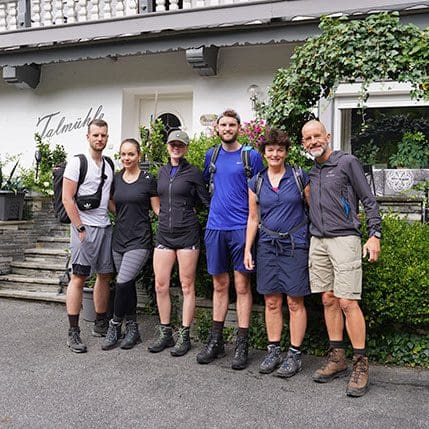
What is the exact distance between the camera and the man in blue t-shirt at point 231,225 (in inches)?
158

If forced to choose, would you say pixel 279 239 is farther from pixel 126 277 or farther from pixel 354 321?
pixel 126 277

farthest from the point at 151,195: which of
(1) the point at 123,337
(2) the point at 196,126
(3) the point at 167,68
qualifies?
(3) the point at 167,68

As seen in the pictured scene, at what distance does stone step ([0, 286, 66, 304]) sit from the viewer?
623 cm

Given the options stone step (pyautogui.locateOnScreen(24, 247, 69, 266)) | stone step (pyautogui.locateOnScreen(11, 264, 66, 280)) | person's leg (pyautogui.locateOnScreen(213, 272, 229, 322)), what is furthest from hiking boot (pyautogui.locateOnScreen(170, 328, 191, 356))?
stone step (pyautogui.locateOnScreen(24, 247, 69, 266))

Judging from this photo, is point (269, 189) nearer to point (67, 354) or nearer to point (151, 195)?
point (151, 195)

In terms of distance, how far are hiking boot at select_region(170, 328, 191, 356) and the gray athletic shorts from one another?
869 mm

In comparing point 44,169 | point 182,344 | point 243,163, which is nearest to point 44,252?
point 44,169

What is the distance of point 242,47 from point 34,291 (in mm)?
4601

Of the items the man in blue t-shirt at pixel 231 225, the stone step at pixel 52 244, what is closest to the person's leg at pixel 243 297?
the man in blue t-shirt at pixel 231 225

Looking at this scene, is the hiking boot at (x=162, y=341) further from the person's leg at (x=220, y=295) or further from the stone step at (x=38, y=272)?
the stone step at (x=38, y=272)

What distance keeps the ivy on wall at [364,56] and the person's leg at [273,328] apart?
1709 mm

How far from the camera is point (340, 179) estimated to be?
3596mm

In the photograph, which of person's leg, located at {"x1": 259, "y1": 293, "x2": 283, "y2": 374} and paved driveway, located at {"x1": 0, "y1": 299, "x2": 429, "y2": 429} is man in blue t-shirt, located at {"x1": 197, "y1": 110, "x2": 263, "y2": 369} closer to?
person's leg, located at {"x1": 259, "y1": 293, "x2": 283, "y2": 374}

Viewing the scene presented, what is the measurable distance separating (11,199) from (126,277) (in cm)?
366
